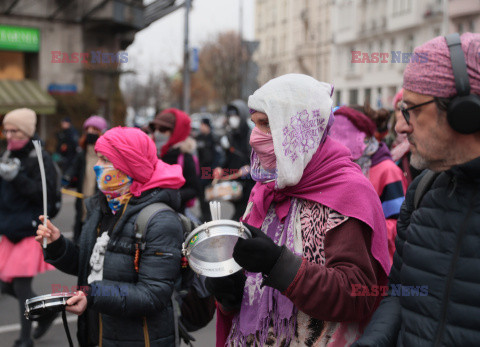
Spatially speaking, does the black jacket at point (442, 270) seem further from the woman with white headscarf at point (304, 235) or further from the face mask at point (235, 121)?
the face mask at point (235, 121)

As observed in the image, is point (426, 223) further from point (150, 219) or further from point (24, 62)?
point (24, 62)

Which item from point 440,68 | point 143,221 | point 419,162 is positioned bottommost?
point 143,221

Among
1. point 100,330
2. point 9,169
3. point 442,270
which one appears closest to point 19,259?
point 9,169

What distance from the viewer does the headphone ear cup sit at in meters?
1.60

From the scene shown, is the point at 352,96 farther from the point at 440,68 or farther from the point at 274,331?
the point at 440,68

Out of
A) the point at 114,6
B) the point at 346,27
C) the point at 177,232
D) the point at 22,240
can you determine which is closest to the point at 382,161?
the point at 177,232

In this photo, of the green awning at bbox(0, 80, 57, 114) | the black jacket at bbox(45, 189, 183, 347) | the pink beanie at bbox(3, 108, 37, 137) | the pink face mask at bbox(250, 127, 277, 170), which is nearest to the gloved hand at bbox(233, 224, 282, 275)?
the pink face mask at bbox(250, 127, 277, 170)

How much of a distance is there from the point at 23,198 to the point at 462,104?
443 centimetres

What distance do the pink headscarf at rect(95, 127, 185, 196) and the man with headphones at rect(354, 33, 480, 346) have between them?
1.70 metres

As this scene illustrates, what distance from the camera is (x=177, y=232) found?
3.05 meters

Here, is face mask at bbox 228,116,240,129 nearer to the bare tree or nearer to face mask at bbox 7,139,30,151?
face mask at bbox 7,139,30,151

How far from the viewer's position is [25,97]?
1916cm

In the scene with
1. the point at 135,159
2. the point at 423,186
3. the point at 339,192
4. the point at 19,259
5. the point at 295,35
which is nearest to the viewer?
the point at 423,186

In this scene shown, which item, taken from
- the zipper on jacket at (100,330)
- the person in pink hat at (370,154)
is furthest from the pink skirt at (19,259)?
the person in pink hat at (370,154)
